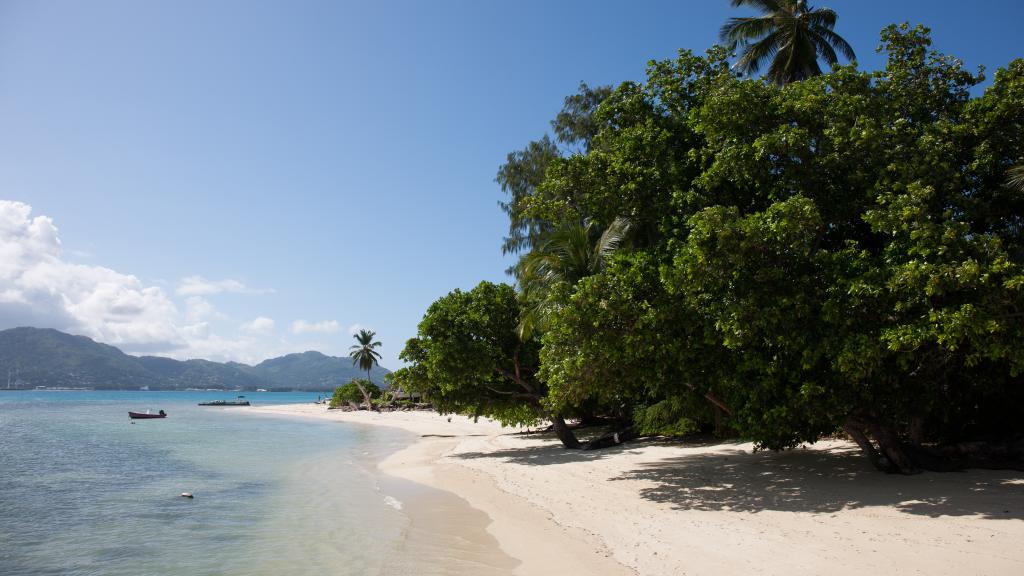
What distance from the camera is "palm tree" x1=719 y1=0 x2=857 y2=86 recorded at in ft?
74.7

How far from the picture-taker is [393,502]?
14.5 meters

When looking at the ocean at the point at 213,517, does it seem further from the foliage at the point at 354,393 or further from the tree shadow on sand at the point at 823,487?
the foliage at the point at 354,393

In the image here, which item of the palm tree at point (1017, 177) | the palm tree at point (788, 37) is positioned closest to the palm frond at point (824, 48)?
the palm tree at point (788, 37)

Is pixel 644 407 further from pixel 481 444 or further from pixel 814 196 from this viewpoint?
pixel 814 196

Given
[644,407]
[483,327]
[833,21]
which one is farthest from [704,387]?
[833,21]

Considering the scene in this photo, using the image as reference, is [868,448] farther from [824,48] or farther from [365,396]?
[365,396]

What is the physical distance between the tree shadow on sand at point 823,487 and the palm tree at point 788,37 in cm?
1558

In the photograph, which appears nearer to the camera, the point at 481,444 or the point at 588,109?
the point at 481,444

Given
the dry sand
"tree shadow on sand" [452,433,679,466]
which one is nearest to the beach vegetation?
the dry sand

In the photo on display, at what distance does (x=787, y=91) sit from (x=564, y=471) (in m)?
11.4

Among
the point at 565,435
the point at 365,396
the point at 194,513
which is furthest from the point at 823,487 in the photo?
the point at 365,396

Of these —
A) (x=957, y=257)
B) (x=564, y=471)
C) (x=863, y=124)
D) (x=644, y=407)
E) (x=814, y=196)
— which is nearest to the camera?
(x=957, y=257)

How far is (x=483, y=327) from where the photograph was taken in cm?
2164

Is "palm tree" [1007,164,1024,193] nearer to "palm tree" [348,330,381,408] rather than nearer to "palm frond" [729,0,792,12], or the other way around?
"palm frond" [729,0,792,12]
